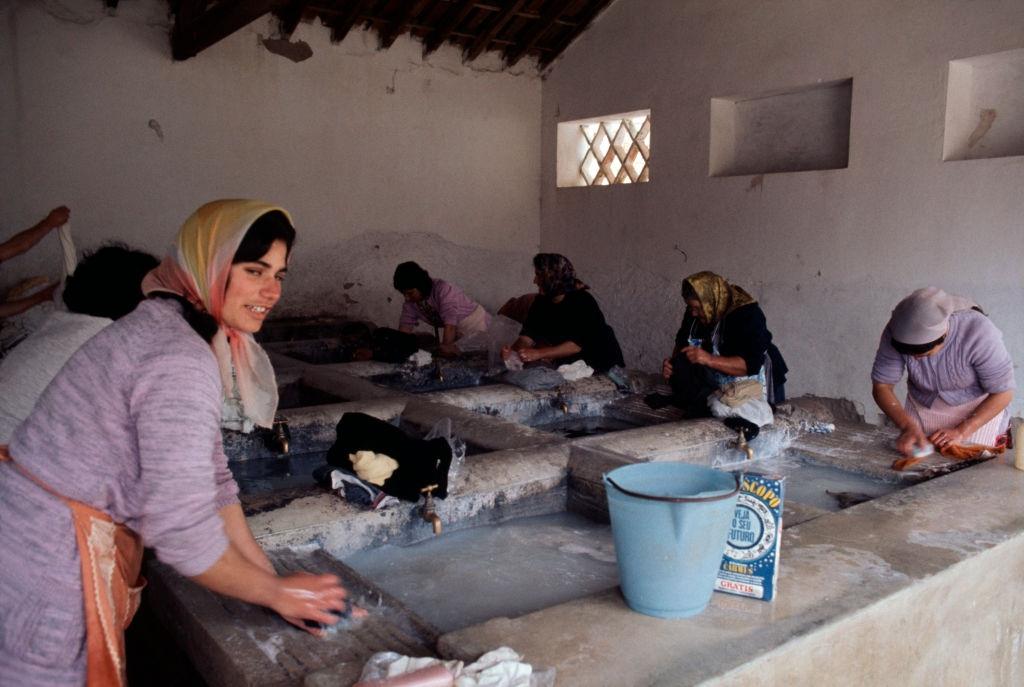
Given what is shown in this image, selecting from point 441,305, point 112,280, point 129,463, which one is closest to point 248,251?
point 129,463

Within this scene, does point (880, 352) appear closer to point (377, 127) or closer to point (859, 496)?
point (859, 496)

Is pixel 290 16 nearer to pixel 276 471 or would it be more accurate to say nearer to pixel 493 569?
pixel 276 471

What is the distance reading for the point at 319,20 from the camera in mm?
6148

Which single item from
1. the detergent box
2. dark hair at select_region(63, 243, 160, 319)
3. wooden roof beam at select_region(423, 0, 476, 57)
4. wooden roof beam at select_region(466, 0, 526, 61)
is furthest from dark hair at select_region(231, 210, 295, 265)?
wooden roof beam at select_region(466, 0, 526, 61)

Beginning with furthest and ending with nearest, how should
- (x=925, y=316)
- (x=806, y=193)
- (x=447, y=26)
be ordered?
(x=447, y=26) → (x=806, y=193) → (x=925, y=316)

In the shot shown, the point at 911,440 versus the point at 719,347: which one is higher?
the point at 719,347

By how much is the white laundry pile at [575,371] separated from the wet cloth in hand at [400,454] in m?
1.84

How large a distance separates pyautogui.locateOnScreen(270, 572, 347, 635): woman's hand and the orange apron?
0.25 metres

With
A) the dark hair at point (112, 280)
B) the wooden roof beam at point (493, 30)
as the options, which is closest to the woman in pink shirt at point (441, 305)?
the wooden roof beam at point (493, 30)

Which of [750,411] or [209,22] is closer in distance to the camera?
[750,411]

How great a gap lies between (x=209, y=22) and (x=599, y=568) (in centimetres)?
439

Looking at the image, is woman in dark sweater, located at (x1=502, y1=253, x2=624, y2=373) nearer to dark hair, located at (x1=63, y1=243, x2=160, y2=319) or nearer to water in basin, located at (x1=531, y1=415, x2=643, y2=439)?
water in basin, located at (x1=531, y1=415, x2=643, y2=439)

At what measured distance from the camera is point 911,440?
110 inches

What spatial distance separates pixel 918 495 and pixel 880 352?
0.87 meters
